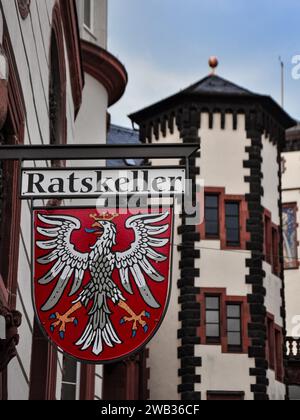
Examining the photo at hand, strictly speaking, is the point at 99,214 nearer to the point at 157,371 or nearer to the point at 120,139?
the point at 157,371

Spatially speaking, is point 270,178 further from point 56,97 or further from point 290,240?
point 56,97

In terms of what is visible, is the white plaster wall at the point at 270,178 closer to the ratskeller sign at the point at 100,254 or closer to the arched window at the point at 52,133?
the arched window at the point at 52,133

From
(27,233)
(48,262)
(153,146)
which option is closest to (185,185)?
(153,146)

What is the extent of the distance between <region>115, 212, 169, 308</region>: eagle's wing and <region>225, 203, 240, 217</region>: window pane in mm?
28863

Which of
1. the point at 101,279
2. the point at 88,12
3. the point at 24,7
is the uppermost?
the point at 88,12

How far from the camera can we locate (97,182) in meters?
8.69

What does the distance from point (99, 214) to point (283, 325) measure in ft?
99.8

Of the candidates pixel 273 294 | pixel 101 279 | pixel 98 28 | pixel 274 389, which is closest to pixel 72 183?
pixel 101 279

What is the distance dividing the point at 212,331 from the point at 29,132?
23495 millimetres

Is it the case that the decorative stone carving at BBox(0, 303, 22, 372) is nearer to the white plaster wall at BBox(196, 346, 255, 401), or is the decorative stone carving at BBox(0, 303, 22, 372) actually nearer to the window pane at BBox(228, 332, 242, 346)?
the white plaster wall at BBox(196, 346, 255, 401)

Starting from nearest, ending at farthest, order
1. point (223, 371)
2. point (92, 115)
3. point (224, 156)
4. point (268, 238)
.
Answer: point (92, 115)
point (223, 371)
point (224, 156)
point (268, 238)

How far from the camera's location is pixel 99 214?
888cm

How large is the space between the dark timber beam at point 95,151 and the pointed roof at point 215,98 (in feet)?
98.9

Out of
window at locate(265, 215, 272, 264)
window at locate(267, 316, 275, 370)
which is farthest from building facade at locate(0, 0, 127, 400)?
window at locate(265, 215, 272, 264)
